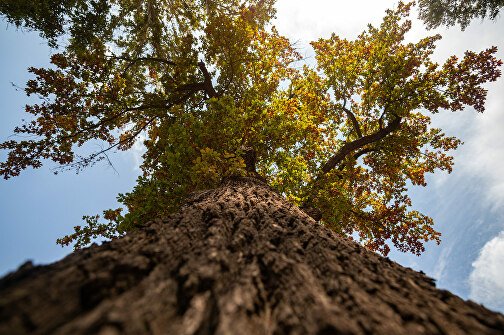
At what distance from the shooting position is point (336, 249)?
214 cm

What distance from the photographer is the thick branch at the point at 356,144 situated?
971cm

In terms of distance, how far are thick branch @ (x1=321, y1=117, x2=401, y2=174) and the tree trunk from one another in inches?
313

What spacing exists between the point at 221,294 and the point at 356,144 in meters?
10.1

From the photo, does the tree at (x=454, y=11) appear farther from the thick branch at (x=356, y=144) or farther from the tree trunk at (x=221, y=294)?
the tree trunk at (x=221, y=294)

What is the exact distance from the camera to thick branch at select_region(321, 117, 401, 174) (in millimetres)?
9711

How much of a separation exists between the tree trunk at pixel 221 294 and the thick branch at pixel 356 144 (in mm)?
7952

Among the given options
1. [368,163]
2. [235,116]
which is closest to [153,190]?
[235,116]

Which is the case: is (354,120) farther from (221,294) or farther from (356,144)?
(221,294)

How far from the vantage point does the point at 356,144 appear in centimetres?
1020

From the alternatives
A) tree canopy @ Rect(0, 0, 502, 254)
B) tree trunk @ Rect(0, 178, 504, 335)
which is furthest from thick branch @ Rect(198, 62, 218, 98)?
tree trunk @ Rect(0, 178, 504, 335)

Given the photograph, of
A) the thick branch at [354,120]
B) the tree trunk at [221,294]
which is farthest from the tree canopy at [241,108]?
the tree trunk at [221,294]

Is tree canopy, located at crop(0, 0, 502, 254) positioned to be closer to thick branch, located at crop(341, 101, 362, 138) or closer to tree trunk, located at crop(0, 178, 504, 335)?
thick branch, located at crop(341, 101, 362, 138)

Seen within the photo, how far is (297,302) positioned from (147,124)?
9974mm

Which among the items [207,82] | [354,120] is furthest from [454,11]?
[207,82]
